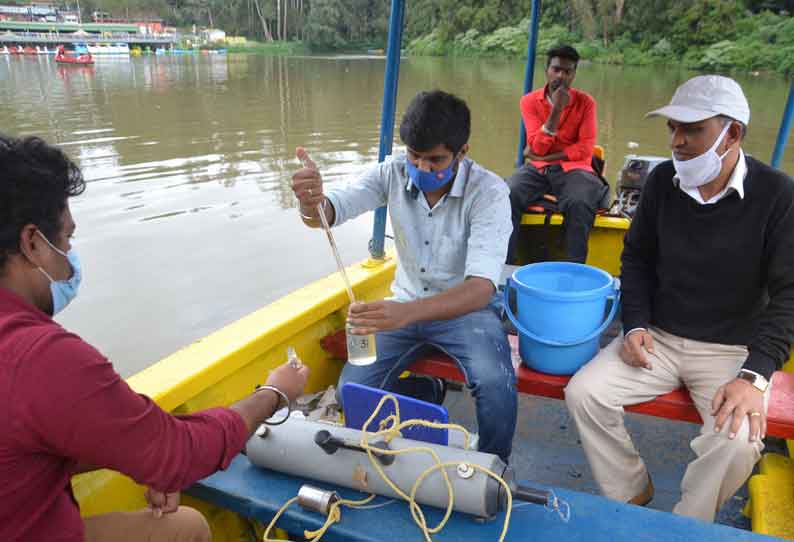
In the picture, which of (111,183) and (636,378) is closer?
(636,378)

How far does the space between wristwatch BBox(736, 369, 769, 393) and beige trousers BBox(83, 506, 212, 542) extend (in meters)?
1.81

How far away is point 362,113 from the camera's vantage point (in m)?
19.0

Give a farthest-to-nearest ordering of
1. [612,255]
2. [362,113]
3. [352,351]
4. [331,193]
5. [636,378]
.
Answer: [362,113] → [612,255] → [331,193] → [636,378] → [352,351]

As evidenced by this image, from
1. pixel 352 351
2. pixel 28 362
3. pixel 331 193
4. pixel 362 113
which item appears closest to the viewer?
pixel 28 362

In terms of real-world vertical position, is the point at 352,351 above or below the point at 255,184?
above

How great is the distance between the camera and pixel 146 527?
1.56m

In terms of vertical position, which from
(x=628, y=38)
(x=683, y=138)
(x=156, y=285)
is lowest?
(x=156, y=285)

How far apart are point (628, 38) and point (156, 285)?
18866 millimetres

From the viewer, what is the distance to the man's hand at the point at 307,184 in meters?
2.19

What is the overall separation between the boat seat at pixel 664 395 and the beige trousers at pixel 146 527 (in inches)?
45.4

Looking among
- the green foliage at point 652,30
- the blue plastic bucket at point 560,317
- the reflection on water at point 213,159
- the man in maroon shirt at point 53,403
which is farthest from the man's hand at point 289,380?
the green foliage at point 652,30


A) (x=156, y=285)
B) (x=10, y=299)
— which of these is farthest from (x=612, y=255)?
(x=156, y=285)

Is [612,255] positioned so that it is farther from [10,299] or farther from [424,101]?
[10,299]

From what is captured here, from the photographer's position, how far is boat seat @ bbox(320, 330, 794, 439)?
6.89ft
